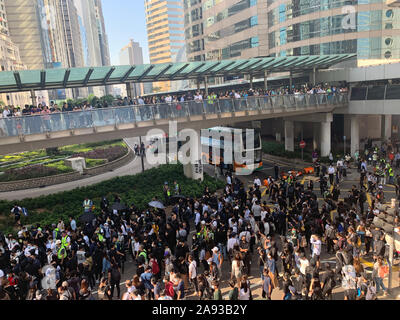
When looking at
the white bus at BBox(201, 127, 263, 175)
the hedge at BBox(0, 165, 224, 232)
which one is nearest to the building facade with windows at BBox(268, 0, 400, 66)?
the white bus at BBox(201, 127, 263, 175)

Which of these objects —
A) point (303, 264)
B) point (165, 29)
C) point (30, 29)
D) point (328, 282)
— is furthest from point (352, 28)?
point (165, 29)

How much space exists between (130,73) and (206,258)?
14.2m

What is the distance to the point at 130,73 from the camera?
2077 cm

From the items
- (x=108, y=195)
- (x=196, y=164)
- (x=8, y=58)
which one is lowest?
(x=108, y=195)

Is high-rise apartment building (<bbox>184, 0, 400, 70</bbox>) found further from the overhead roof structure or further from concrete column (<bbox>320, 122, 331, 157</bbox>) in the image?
concrete column (<bbox>320, 122, 331, 157</bbox>)

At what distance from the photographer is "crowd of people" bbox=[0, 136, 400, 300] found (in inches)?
313

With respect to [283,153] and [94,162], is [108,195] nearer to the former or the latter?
[94,162]

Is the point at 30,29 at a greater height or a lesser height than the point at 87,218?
greater

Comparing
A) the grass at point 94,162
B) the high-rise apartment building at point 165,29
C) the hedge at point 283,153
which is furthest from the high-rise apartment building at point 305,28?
the high-rise apartment building at point 165,29

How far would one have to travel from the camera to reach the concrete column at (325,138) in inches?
1166

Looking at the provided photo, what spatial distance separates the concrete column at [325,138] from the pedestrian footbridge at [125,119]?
14.4 ft

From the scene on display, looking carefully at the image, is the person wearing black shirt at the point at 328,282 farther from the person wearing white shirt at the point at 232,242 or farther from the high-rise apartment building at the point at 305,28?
the high-rise apartment building at the point at 305,28

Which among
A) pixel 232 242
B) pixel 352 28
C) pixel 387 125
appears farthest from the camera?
pixel 352 28

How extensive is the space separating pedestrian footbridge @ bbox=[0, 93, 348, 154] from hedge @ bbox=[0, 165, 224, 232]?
137 inches
